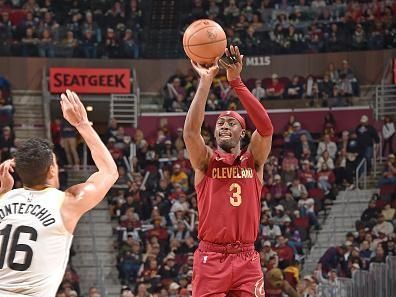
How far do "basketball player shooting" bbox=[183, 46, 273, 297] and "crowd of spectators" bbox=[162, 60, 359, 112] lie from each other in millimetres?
15609

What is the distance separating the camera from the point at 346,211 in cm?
2136

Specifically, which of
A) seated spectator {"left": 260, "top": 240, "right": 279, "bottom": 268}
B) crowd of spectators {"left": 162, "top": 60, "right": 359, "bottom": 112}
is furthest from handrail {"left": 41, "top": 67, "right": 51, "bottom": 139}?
seated spectator {"left": 260, "top": 240, "right": 279, "bottom": 268}

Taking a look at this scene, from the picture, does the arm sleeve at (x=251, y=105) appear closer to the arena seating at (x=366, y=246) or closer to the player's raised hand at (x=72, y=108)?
the player's raised hand at (x=72, y=108)

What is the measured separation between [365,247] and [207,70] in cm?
1068

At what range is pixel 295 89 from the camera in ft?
79.9

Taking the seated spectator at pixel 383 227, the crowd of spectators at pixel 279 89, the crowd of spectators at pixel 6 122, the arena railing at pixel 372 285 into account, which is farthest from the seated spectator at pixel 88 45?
the arena railing at pixel 372 285

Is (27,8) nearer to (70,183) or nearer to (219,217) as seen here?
(70,183)

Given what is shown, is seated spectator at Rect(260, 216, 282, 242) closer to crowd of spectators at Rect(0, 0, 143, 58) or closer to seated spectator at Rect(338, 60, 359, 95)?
seated spectator at Rect(338, 60, 359, 95)

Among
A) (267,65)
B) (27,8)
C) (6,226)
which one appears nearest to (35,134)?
(27,8)

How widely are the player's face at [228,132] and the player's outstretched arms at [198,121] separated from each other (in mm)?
151

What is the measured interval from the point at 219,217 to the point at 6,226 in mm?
2815

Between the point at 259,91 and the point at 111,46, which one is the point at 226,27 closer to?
the point at 259,91

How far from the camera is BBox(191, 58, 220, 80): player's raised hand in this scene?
7.81m

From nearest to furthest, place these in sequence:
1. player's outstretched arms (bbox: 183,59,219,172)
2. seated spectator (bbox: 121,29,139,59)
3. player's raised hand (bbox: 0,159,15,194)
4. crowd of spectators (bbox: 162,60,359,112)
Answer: player's raised hand (bbox: 0,159,15,194), player's outstretched arms (bbox: 183,59,219,172), crowd of spectators (bbox: 162,60,359,112), seated spectator (bbox: 121,29,139,59)
